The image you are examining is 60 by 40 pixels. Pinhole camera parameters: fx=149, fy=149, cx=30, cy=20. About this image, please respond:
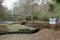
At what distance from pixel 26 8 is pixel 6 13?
346cm

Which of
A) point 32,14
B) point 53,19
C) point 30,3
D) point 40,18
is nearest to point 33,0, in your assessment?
point 30,3

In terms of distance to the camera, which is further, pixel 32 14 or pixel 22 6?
pixel 22 6

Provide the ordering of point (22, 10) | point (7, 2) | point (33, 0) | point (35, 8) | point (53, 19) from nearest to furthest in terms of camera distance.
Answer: point (53, 19), point (33, 0), point (35, 8), point (22, 10), point (7, 2)

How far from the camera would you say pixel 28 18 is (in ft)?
59.9

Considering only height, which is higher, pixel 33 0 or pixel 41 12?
pixel 33 0

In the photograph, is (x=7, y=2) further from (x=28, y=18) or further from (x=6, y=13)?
(x=28, y=18)

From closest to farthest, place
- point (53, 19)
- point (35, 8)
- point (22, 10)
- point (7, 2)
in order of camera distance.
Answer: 1. point (53, 19)
2. point (35, 8)
3. point (22, 10)
4. point (7, 2)

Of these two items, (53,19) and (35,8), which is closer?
(53,19)

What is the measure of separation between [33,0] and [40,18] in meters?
2.66

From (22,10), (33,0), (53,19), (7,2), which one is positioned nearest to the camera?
(53,19)

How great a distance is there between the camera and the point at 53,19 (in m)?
9.66

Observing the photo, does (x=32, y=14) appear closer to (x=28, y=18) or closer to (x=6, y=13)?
→ (x=28, y=18)

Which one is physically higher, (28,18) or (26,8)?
(26,8)

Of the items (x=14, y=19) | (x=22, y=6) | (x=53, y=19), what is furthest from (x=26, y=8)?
(x=53, y=19)
